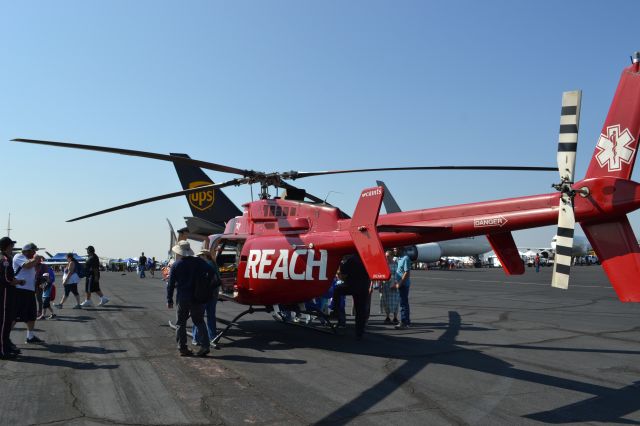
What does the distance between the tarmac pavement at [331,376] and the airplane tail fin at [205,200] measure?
35.8ft

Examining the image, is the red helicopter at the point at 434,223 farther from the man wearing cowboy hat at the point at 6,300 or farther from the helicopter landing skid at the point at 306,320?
the man wearing cowboy hat at the point at 6,300

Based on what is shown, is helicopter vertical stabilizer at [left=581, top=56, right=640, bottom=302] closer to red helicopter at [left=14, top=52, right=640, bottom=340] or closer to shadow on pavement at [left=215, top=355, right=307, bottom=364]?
red helicopter at [left=14, top=52, right=640, bottom=340]

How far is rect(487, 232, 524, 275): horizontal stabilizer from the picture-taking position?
26.9 feet

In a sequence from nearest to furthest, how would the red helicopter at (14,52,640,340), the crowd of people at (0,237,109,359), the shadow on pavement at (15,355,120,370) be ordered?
1. the red helicopter at (14,52,640,340)
2. the shadow on pavement at (15,355,120,370)
3. the crowd of people at (0,237,109,359)

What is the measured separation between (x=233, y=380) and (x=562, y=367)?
4868 millimetres

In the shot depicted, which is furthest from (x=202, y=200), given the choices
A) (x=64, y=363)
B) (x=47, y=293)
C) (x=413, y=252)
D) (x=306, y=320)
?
(x=413, y=252)

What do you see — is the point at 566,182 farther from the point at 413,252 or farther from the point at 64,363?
the point at 413,252

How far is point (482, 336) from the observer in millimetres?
10336

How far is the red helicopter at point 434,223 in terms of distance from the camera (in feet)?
20.6

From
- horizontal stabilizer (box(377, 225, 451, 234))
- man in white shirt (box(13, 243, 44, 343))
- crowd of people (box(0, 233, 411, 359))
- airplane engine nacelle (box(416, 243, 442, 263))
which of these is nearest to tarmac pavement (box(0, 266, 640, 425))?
crowd of people (box(0, 233, 411, 359))

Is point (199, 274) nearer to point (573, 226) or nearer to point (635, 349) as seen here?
point (573, 226)

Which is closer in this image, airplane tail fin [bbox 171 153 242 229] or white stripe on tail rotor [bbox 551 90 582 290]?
white stripe on tail rotor [bbox 551 90 582 290]

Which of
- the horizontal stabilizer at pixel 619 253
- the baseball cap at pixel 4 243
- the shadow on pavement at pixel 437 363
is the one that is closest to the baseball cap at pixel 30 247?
the baseball cap at pixel 4 243

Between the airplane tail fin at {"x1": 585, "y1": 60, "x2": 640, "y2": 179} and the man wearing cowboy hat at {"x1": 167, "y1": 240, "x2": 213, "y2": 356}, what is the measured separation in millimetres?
6318
